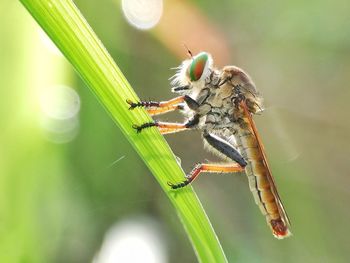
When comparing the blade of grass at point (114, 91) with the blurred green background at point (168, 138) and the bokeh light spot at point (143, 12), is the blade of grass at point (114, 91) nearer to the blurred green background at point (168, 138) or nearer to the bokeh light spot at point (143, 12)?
the blurred green background at point (168, 138)

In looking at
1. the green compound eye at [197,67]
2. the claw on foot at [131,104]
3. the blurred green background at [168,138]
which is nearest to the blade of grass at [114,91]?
the claw on foot at [131,104]

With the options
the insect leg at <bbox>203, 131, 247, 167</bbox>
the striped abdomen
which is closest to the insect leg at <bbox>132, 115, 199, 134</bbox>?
the insect leg at <bbox>203, 131, 247, 167</bbox>

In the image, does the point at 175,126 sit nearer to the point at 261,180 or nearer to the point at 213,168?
the point at 213,168

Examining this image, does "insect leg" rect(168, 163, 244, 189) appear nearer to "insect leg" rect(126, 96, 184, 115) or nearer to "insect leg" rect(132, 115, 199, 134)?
"insect leg" rect(132, 115, 199, 134)

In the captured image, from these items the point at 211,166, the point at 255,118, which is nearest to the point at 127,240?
the point at 211,166

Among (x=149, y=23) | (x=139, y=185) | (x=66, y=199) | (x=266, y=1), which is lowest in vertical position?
(x=66, y=199)

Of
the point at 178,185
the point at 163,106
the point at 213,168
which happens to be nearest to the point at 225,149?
the point at 213,168

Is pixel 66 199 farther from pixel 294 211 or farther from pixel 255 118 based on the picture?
pixel 255 118
